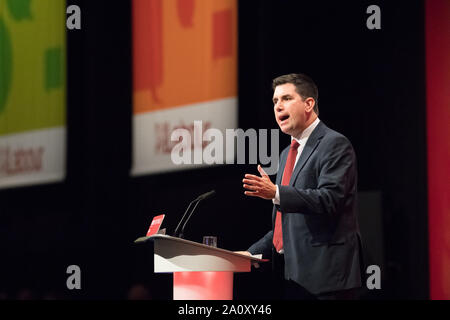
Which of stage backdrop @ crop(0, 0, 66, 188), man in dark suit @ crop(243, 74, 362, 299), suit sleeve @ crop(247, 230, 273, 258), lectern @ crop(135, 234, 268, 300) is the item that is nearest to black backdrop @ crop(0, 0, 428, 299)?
stage backdrop @ crop(0, 0, 66, 188)

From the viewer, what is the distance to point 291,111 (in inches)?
121

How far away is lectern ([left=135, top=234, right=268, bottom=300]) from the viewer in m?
2.88

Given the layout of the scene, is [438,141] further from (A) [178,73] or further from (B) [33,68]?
(B) [33,68]

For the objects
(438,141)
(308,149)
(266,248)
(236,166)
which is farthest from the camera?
(236,166)

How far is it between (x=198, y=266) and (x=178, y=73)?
9.22 feet

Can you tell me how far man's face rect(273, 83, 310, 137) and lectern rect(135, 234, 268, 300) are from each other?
2.02 ft

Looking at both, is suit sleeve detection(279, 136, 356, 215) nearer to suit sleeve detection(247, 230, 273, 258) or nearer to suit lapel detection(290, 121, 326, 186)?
suit lapel detection(290, 121, 326, 186)

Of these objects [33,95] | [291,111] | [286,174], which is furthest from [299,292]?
[33,95]

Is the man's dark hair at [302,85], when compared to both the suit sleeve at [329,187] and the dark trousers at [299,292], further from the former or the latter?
the dark trousers at [299,292]

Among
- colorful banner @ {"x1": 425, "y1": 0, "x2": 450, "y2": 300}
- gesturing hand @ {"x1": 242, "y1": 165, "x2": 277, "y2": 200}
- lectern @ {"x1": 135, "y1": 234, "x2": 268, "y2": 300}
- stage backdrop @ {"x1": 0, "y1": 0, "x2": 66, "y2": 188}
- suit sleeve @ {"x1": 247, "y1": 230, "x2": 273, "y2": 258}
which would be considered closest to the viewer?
gesturing hand @ {"x1": 242, "y1": 165, "x2": 277, "y2": 200}

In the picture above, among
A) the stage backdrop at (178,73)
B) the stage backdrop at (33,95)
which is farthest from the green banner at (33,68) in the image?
the stage backdrop at (178,73)

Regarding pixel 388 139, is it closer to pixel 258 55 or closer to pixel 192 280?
pixel 258 55

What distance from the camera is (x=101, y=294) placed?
212 inches

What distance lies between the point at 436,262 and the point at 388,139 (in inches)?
29.6
